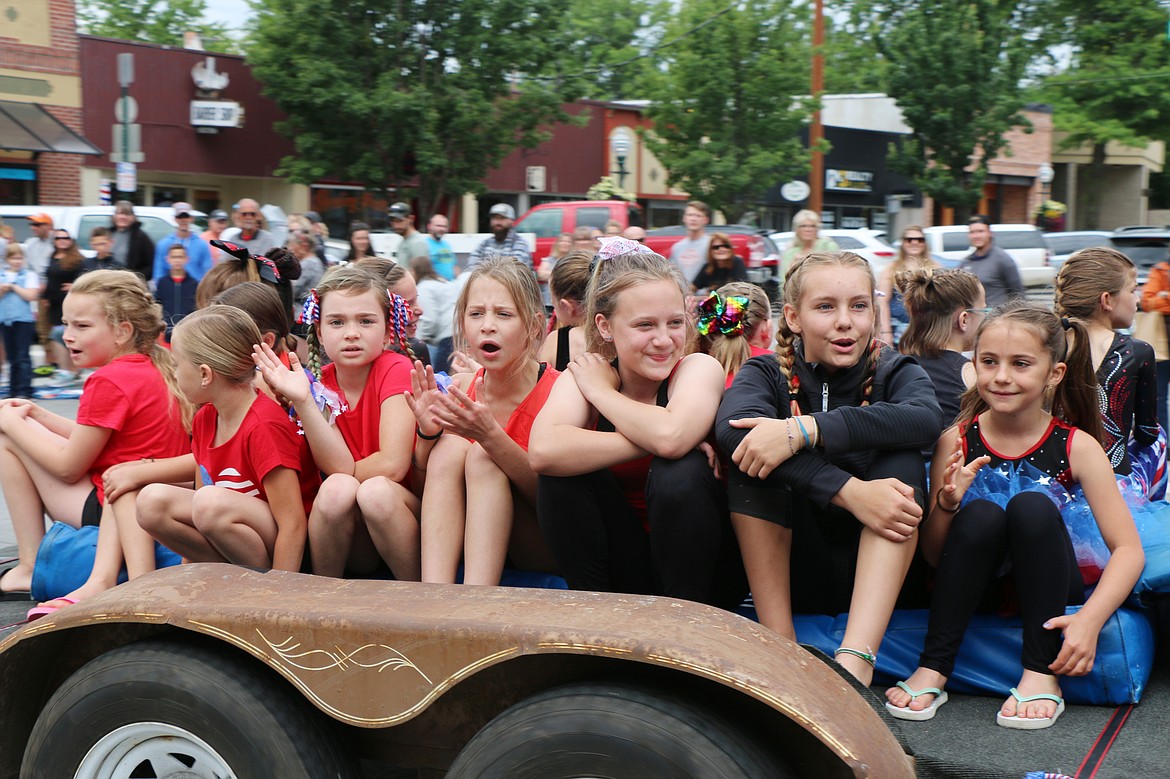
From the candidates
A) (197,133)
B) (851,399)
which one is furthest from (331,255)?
(851,399)

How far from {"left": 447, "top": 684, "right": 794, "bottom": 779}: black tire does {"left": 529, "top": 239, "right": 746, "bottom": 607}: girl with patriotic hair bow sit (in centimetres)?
80

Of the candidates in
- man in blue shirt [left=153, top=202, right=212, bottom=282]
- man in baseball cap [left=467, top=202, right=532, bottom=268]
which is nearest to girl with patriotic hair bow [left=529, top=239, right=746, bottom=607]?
man in baseball cap [left=467, top=202, right=532, bottom=268]

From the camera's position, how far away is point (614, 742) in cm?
211

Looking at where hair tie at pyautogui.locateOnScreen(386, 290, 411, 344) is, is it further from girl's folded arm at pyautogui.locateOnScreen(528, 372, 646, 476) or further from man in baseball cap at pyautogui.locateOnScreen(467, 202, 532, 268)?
man in baseball cap at pyautogui.locateOnScreen(467, 202, 532, 268)

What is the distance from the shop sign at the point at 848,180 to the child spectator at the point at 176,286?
2420 cm

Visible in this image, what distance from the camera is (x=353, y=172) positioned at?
75.9ft

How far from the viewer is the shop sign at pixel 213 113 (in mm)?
23812

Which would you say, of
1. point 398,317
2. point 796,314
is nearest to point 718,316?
point 796,314

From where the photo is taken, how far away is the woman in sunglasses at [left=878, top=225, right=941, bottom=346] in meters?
8.27

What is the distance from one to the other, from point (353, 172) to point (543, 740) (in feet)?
72.2

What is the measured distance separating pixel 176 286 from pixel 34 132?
42.2 ft

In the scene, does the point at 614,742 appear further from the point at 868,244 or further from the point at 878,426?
the point at 868,244

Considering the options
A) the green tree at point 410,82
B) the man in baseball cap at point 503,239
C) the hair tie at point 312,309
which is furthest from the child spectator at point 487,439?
the green tree at point 410,82

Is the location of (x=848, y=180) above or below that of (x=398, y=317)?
above
